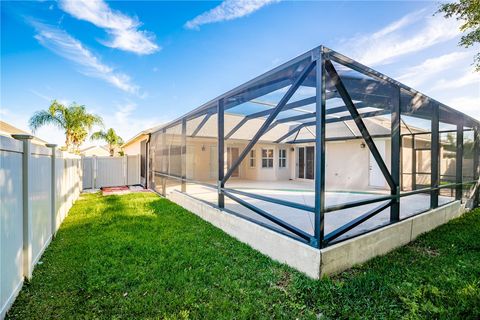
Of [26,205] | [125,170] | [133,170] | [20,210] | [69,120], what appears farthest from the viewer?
[69,120]

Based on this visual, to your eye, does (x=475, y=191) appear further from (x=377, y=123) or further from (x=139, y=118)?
(x=139, y=118)

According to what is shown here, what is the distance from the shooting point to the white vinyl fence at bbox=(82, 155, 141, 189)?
11953 millimetres

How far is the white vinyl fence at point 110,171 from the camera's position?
1195cm

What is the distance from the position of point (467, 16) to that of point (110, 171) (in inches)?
626

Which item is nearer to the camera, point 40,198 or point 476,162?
point 40,198

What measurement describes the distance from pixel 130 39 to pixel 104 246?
361 inches

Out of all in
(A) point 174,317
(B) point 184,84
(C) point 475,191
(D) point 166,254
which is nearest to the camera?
(A) point 174,317

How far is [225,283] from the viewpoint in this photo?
112 inches

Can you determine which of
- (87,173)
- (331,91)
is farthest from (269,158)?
(87,173)

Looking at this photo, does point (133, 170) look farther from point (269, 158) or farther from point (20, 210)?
point (20, 210)

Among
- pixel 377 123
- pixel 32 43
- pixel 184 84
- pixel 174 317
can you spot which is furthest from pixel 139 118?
pixel 174 317

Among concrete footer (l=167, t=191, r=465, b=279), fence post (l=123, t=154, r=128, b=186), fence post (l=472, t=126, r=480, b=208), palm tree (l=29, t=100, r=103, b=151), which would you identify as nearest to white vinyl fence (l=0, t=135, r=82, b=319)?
concrete footer (l=167, t=191, r=465, b=279)

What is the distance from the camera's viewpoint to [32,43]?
28.9 ft

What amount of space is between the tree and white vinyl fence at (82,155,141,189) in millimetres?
14826
